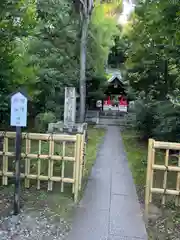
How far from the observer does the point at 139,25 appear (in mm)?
14453

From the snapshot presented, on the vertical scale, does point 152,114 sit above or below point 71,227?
above

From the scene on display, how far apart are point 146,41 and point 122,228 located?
35.2ft

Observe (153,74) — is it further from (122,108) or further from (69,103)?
(122,108)

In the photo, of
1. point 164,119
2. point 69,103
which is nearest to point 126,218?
point 164,119

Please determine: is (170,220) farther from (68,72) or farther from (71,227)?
(68,72)

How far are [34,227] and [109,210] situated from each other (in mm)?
1270

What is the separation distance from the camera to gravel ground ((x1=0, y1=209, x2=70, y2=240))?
361cm

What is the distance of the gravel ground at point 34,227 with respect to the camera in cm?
361

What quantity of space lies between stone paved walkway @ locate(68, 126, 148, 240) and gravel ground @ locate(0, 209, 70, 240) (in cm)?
20

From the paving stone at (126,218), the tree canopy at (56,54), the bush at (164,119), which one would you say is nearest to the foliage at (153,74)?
the bush at (164,119)

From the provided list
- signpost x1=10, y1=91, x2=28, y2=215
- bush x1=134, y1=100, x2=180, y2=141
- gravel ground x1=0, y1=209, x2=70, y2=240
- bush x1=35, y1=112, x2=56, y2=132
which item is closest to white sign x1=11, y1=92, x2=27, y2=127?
signpost x1=10, y1=91, x2=28, y2=215

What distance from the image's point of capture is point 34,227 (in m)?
3.86

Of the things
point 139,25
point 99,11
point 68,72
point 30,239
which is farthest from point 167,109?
point 99,11

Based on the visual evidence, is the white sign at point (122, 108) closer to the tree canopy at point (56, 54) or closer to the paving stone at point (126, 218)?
the tree canopy at point (56, 54)
